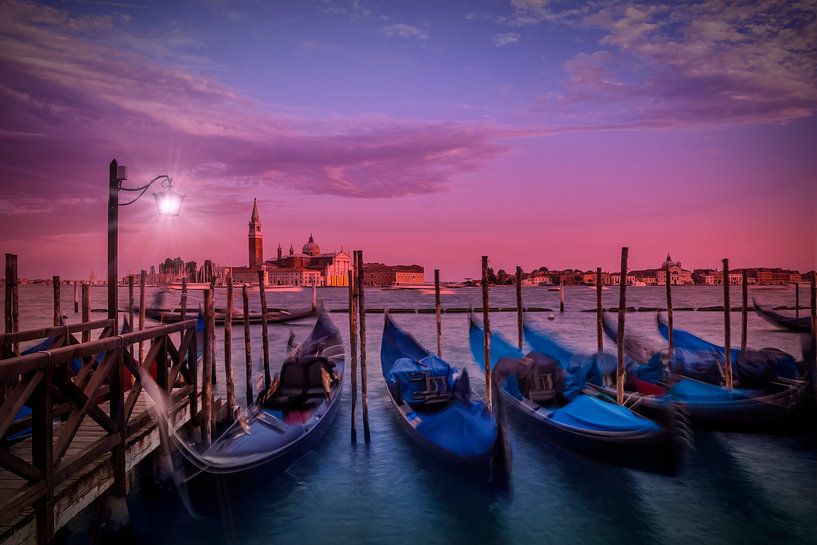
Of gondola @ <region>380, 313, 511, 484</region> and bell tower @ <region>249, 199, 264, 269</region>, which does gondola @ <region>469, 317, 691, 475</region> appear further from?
bell tower @ <region>249, 199, 264, 269</region>

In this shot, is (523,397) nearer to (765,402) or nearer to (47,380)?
(765,402)

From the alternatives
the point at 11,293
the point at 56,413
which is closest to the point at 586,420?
the point at 56,413

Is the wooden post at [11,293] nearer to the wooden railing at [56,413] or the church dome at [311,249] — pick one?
the wooden railing at [56,413]

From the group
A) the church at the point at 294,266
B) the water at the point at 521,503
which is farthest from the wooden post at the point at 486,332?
the church at the point at 294,266

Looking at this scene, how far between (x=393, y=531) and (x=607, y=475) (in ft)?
10.1

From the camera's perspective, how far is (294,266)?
4815 inches

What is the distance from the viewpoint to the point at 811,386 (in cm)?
819

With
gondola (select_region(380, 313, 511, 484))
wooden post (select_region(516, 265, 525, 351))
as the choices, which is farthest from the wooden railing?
wooden post (select_region(516, 265, 525, 351))

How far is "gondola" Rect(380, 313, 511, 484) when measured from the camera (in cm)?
565

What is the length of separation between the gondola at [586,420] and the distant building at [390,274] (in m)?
123

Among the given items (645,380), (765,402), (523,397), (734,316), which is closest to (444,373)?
(523,397)

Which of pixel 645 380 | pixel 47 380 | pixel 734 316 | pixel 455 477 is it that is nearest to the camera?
pixel 47 380

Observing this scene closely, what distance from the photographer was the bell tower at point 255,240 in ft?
366

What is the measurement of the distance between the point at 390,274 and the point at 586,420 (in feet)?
415
